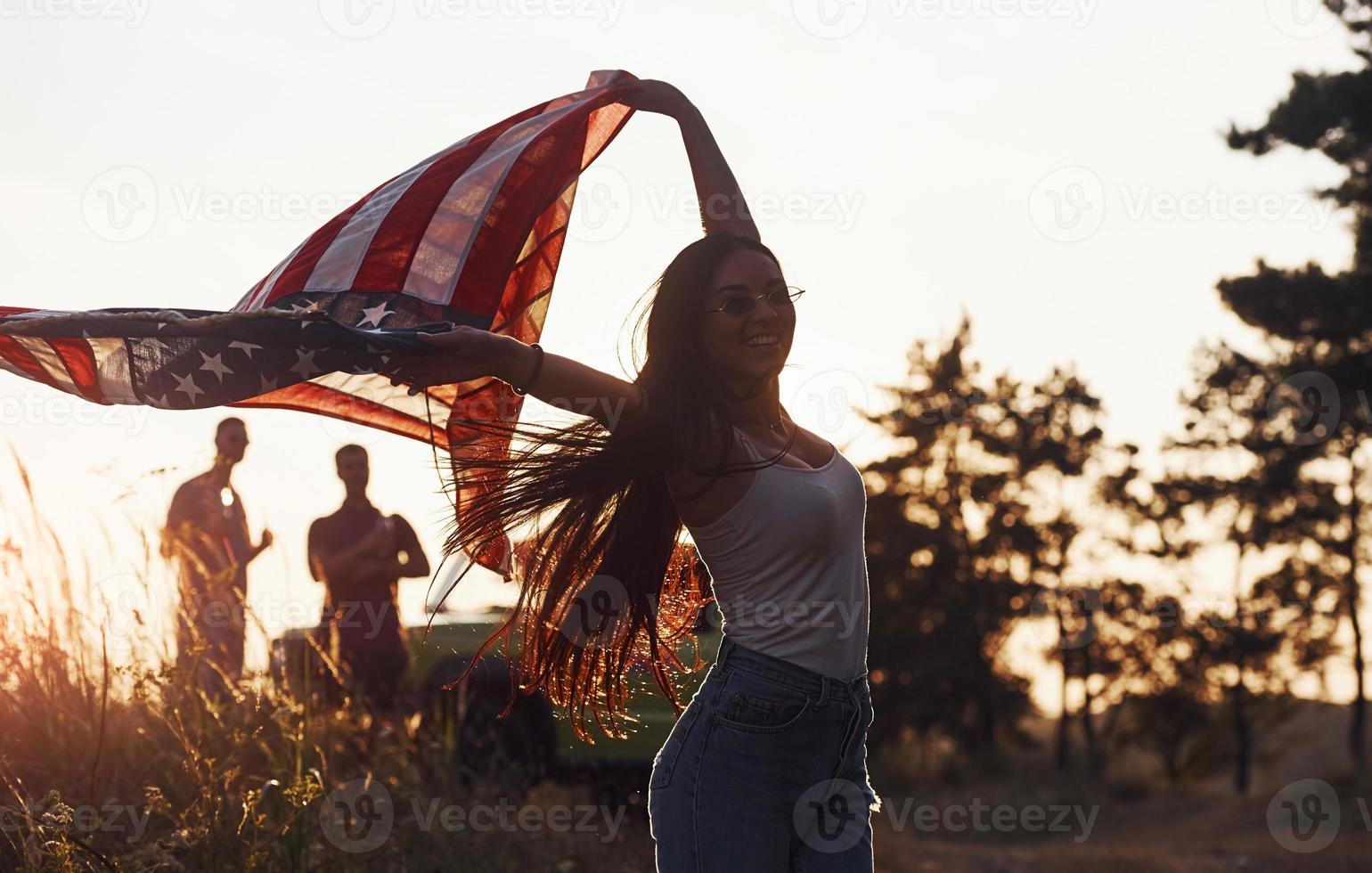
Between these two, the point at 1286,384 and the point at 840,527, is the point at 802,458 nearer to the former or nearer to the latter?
the point at 840,527

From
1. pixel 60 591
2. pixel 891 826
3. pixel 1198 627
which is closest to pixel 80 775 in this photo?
pixel 60 591

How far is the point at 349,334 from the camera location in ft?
10.7

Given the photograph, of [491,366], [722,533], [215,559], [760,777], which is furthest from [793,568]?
[215,559]

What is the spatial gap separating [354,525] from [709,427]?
5.25 meters

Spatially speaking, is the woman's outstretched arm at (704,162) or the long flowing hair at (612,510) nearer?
the long flowing hair at (612,510)

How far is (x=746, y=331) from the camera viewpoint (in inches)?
139

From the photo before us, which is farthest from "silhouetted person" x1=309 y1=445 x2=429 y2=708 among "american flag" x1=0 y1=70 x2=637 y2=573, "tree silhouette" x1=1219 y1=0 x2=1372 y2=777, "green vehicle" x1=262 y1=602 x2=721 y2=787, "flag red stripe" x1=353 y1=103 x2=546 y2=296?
"tree silhouette" x1=1219 y1=0 x2=1372 y2=777

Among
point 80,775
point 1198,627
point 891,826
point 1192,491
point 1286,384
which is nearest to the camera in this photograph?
point 80,775

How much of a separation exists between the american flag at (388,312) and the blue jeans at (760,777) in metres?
0.83

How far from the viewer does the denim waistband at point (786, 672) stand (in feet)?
10.6

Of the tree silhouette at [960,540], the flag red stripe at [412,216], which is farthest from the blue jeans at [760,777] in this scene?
the tree silhouette at [960,540]

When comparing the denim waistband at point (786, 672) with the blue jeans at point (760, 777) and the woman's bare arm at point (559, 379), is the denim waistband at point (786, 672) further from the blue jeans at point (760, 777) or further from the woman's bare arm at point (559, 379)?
the woman's bare arm at point (559, 379)

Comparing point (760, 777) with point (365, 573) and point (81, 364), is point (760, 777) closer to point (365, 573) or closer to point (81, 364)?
point (81, 364)

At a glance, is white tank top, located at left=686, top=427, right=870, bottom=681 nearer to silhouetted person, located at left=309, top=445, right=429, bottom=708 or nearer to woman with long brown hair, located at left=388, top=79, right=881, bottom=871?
woman with long brown hair, located at left=388, top=79, right=881, bottom=871
